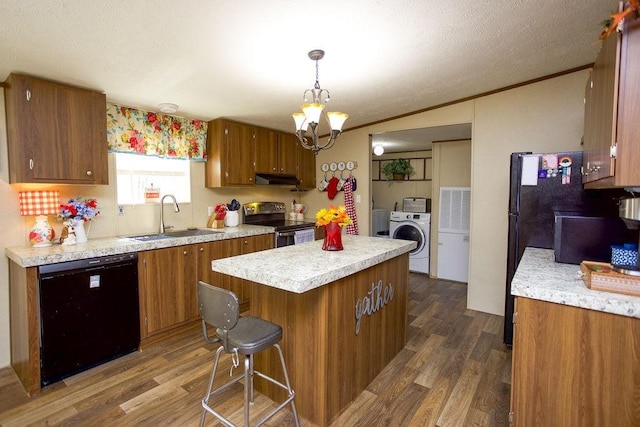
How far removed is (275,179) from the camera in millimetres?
4281

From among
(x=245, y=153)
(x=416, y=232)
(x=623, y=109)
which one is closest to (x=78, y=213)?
(x=245, y=153)

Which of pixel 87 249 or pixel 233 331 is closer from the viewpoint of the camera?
pixel 233 331

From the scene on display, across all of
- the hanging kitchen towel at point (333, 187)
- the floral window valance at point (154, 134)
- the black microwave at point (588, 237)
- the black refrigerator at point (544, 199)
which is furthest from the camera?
the hanging kitchen towel at point (333, 187)

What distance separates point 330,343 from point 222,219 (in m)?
2.50

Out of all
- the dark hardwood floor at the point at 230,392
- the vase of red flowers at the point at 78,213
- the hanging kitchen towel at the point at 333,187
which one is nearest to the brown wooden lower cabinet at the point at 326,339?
the dark hardwood floor at the point at 230,392

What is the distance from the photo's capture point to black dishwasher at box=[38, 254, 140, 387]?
2150 mm

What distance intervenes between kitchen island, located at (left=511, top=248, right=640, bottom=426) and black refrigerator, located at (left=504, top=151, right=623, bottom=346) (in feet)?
3.76

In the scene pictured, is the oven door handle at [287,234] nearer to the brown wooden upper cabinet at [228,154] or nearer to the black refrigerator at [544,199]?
the brown wooden upper cabinet at [228,154]

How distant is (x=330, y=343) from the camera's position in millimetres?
1787

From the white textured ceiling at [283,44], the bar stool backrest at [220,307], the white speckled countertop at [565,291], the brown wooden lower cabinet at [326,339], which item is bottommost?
the brown wooden lower cabinet at [326,339]

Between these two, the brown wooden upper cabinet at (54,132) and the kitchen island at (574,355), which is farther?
the brown wooden upper cabinet at (54,132)

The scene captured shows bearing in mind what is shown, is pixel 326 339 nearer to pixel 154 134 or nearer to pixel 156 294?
pixel 156 294

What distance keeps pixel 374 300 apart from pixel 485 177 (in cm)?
214

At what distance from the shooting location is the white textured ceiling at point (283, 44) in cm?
165
